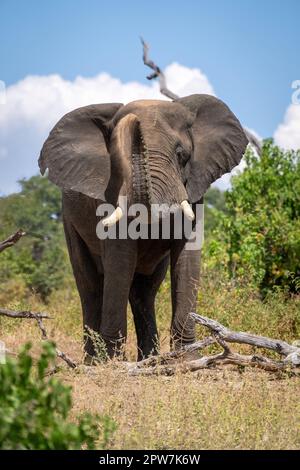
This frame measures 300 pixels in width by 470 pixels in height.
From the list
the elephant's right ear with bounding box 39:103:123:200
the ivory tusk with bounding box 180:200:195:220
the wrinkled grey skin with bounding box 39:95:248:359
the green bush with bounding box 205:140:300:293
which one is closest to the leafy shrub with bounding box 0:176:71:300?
the green bush with bounding box 205:140:300:293

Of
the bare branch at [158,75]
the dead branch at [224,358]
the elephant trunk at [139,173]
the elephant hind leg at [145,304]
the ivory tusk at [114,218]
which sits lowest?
the dead branch at [224,358]

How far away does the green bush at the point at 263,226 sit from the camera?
1148 centimetres

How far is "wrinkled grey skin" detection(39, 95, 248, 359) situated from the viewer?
7262 mm

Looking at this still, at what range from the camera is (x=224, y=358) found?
677cm

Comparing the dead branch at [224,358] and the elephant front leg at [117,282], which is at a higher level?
the elephant front leg at [117,282]

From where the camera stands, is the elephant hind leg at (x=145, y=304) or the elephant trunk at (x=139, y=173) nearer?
the elephant trunk at (x=139, y=173)

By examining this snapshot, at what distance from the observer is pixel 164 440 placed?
4863 millimetres

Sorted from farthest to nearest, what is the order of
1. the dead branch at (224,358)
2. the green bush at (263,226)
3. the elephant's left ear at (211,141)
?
1. the green bush at (263,226)
2. the elephant's left ear at (211,141)
3. the dead branch at (224,358)

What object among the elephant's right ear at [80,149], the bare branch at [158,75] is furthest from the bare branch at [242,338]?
the bare branch at [158,75]

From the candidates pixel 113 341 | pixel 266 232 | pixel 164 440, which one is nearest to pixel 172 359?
pixel 113 341

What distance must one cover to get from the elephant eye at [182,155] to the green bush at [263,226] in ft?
10.8

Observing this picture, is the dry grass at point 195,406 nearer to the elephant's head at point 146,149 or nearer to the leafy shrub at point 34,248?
the elephant's head at point 146,149

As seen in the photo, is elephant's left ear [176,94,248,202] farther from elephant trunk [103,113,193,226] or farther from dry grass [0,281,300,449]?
dry grass [0,281,300,449]

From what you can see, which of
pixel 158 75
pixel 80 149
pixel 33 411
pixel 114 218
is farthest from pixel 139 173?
pixel 158 75
